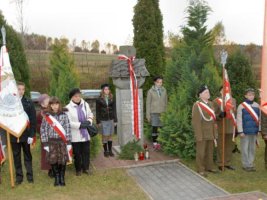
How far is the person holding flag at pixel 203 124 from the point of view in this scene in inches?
293

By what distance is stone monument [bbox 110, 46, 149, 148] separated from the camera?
9102mm

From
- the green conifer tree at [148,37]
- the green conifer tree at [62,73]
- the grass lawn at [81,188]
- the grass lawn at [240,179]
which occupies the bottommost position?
the grass lawn at [240,179]

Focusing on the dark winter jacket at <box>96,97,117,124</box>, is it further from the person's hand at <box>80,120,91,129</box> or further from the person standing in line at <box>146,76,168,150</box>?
the person's hand at <box>80,120,91,129</box>

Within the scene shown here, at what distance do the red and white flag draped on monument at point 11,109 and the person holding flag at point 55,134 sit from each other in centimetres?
41

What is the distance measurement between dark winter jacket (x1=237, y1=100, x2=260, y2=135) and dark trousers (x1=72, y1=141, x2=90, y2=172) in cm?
324

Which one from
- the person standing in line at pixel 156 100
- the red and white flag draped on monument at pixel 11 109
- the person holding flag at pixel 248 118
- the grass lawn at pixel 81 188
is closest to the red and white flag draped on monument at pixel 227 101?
the person holding flag at pixel 248 118

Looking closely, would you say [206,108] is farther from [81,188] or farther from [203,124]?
[81,188]

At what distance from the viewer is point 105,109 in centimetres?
875

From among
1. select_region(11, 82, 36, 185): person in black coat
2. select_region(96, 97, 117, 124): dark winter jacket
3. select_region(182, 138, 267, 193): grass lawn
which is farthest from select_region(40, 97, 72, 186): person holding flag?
select_region(182, 138, 267, 193): grass lawn

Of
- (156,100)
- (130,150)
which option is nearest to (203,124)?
(130,150)

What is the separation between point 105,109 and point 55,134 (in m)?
2.10

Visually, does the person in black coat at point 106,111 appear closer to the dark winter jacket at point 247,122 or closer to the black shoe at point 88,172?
the black shoe at point 88,172

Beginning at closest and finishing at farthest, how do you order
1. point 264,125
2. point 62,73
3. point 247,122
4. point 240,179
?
point 240,179 → point 264,125 → point 247,122 → point 62,73

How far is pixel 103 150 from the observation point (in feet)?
32.1
